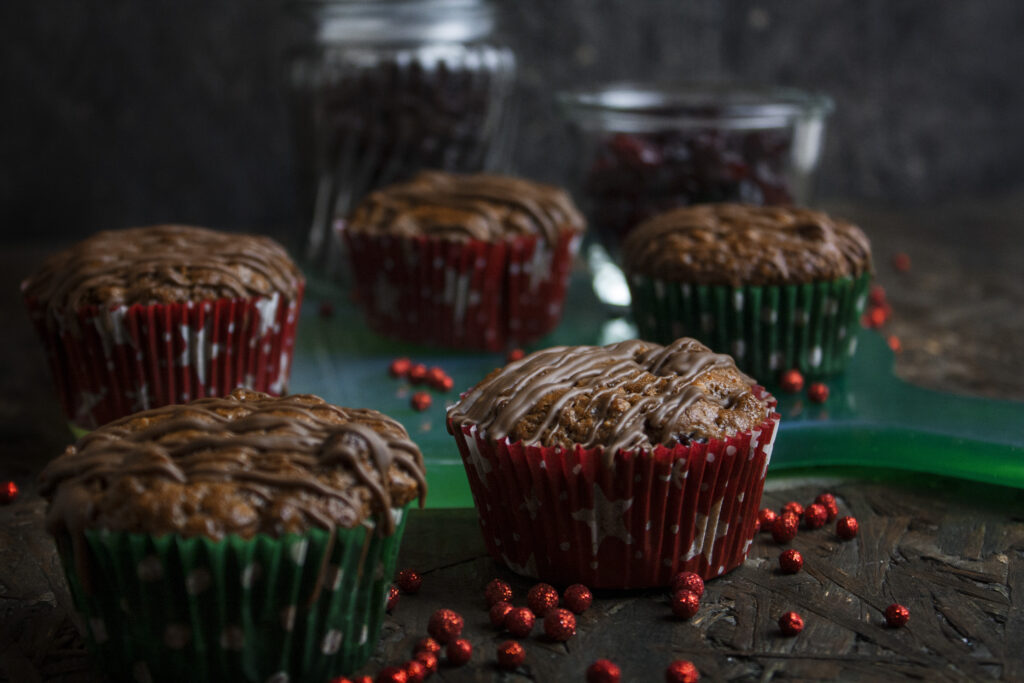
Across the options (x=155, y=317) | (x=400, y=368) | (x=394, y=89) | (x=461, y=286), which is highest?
(x=394, y=89)

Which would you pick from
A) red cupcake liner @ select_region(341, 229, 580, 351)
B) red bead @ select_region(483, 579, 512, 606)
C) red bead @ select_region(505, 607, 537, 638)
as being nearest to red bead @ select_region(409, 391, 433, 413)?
red cupcake liner @ select_region(341, 229, 580, 351)

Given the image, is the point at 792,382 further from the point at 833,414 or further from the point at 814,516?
the point at 814,516

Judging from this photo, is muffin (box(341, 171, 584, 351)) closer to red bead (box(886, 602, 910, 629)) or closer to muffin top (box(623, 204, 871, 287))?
muffin top (box(623, 204, 871, 287))

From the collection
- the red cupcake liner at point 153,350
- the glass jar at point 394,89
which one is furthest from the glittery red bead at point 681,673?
the glass jar at point 394,89

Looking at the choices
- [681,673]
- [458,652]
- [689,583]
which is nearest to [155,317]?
[458,652]

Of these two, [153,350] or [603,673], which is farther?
[153,350]

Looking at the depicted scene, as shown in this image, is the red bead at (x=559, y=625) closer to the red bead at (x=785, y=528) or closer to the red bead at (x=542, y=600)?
the red bead at (x=542, y=600)
